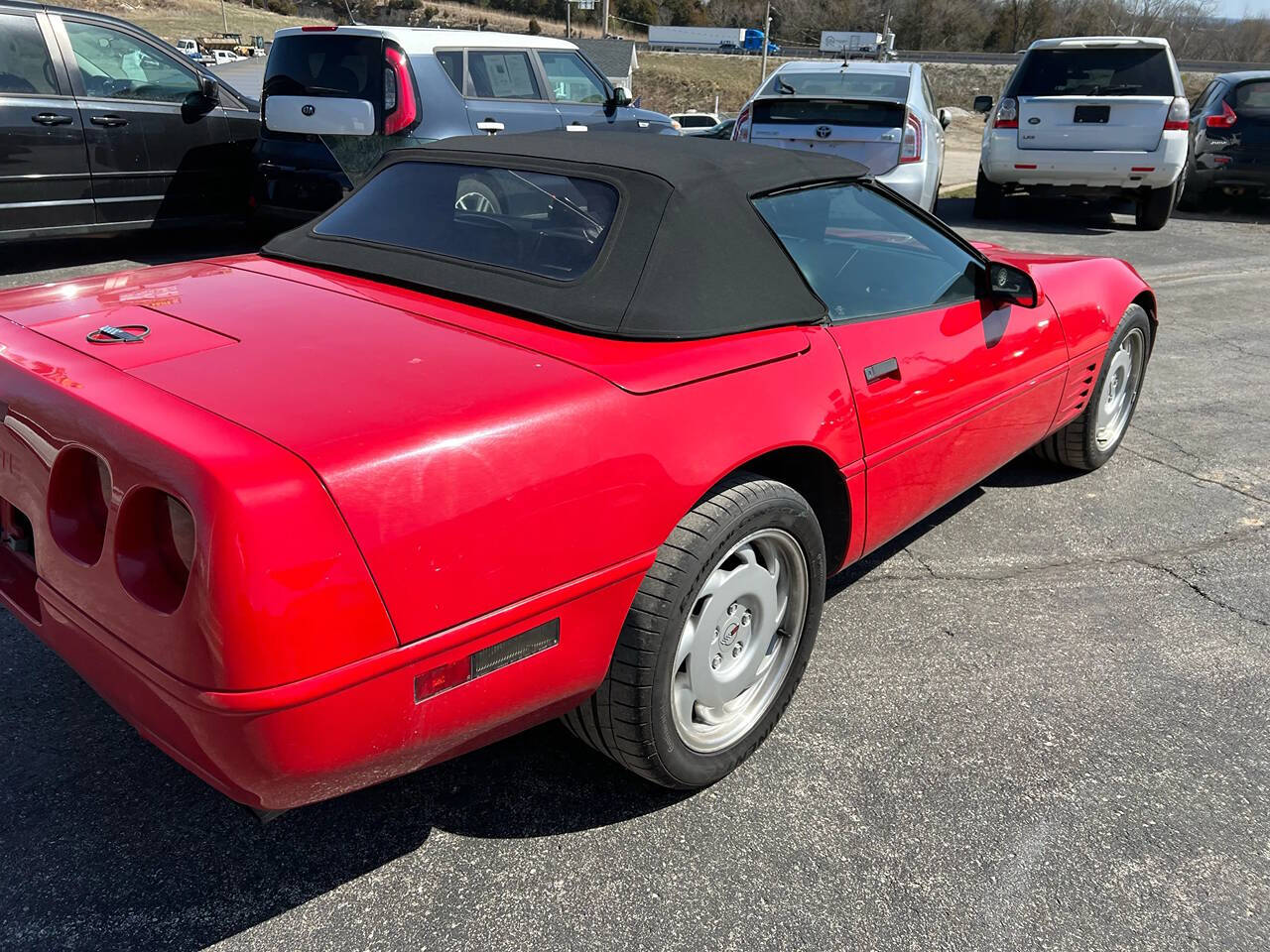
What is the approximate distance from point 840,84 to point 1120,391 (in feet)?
17.2

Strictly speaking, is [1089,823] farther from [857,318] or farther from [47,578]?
[47,578]

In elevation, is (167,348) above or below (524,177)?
below

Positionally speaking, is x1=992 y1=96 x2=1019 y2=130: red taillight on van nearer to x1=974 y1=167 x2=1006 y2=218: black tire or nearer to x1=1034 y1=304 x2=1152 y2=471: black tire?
x1=974 y1=167 x2=1006 y2=218: black tire

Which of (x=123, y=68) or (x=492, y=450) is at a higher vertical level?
(x=123, y=68)

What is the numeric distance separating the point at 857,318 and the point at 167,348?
1.67 metres

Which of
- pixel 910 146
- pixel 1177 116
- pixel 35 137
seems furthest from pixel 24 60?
pixel 1177 116

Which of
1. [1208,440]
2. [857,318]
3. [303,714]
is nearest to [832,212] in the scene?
[857,318]

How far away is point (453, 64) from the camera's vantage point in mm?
7164

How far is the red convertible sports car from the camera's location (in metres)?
1.55

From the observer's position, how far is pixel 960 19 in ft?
247

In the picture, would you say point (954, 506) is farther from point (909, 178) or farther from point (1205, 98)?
point (1205, 98)

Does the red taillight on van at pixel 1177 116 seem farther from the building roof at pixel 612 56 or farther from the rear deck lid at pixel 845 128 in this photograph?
the building roof at pixel 612 56

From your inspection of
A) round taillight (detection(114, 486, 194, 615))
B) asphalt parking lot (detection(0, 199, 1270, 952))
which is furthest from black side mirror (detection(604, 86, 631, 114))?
round taillight (detection(114, 486, 194, 615))

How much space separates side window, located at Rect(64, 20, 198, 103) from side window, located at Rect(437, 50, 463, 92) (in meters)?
1.83
